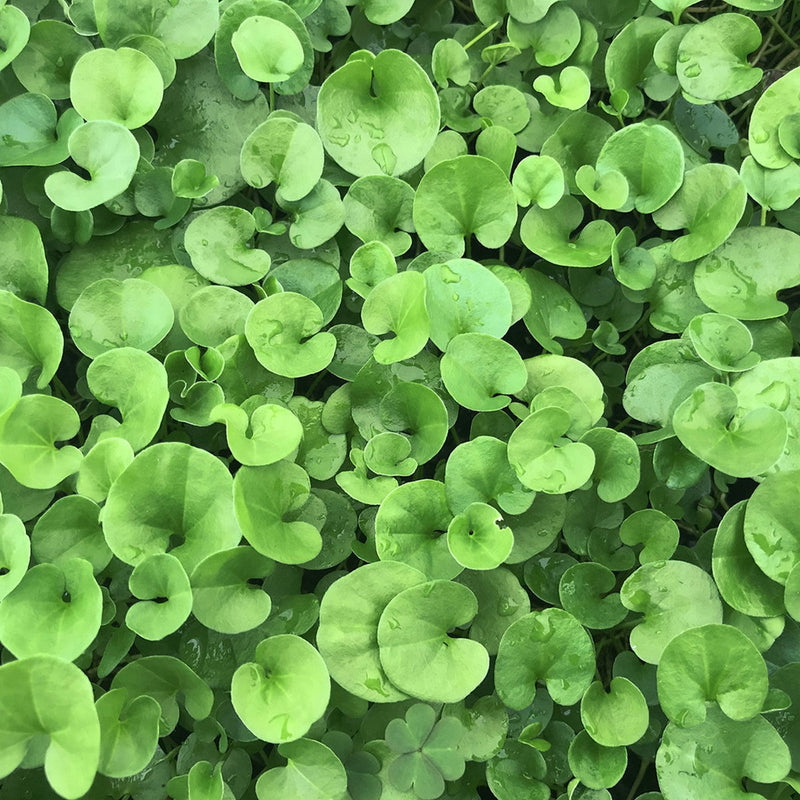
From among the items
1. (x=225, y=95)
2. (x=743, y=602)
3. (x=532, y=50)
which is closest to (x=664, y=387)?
(x=743, y=602)

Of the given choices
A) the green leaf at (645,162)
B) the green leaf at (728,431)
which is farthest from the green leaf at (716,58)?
the green leaf at (728,431)

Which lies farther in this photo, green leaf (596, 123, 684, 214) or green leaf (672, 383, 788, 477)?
green leaf (596, 123, 684, 214)

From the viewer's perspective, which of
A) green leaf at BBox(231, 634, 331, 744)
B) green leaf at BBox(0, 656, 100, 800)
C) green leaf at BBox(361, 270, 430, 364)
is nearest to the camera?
green leaf at BBox(0, 656, 100, 800)

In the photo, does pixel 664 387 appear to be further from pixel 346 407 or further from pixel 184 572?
pixel 184 572

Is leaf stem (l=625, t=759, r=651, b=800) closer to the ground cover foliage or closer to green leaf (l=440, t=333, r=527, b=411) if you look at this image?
the ground cover foliage

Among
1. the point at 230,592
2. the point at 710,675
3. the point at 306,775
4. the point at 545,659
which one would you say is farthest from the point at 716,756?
the point at 230,592

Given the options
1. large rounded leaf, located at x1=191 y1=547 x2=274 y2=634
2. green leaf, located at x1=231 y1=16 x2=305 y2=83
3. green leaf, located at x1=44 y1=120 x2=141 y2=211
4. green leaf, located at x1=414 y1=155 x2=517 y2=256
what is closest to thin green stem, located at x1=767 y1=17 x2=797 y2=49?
green leaf, located at x1=414 y1=155 x2=517 y2=256
